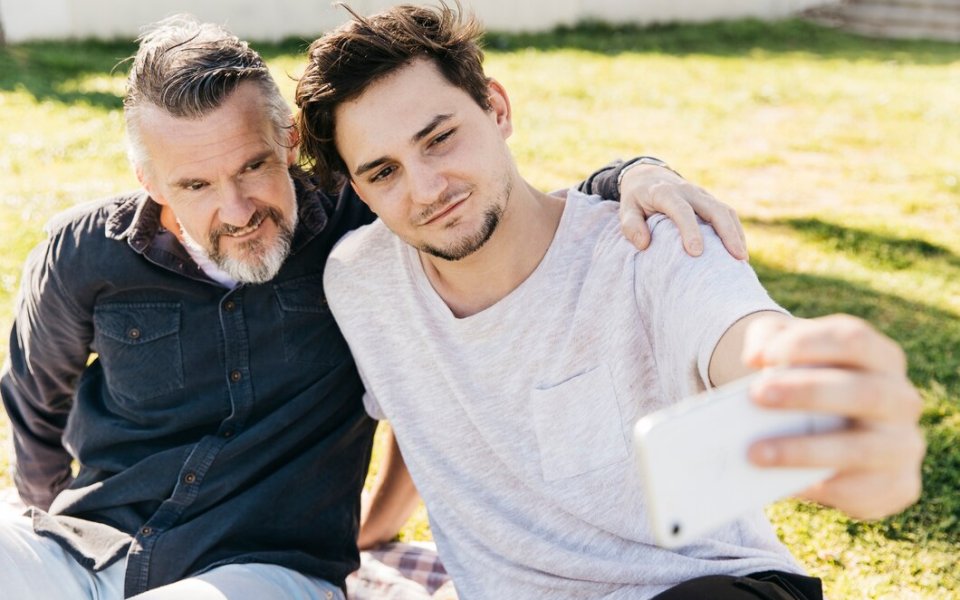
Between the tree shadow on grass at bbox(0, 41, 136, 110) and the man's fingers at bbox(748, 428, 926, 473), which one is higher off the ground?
the man's fingers at bbox(748, 428, 926, 473)

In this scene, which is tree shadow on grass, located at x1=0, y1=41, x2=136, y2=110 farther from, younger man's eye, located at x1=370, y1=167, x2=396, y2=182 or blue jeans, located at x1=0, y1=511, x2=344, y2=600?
younger man's eye, located at x1=370, y1=167, x2=396, y2=182

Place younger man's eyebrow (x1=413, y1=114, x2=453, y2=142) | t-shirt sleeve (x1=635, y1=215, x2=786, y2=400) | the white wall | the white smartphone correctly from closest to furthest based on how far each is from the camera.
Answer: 1. the white smartphone
2. t-shirt sleeve (x1=635, y1=215, x2=786, y2=400)
3. younger man's eyebrow (x1=413, y1=114, x2=453, y2=142)
4. the white wall

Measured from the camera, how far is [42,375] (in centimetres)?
278

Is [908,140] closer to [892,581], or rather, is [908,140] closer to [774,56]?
[774,56]

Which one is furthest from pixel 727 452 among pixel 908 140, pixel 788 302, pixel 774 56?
pixel 774 56

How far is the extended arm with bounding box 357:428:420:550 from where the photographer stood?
9.84 ft

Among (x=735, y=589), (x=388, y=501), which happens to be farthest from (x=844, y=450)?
(x=388, y=501)

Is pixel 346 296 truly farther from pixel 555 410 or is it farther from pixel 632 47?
pixel 632 47

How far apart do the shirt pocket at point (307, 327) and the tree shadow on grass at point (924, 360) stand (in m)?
1.87

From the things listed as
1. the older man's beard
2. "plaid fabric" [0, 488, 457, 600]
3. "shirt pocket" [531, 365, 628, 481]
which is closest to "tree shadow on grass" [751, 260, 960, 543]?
"plaid fabric" [0, 488, 457, 600]

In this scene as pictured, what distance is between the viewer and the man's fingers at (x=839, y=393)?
1.11 m

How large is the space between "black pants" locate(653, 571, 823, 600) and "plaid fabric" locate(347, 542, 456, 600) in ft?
3.63

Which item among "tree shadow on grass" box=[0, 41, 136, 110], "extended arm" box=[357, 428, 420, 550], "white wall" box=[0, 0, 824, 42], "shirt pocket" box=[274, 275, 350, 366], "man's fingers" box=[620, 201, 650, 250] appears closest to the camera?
"man's fingers" box=[620, 201, 650, 250]

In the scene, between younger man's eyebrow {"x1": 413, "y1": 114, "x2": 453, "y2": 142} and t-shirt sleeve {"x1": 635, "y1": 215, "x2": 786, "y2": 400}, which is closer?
t-shirt sleeve {"x1": 635, "y1": 215, "x2": 786, "y2": 400}
